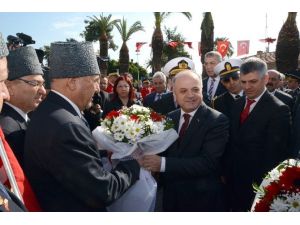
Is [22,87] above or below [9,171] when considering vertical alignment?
above

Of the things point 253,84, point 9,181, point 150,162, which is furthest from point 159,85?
point 9,181

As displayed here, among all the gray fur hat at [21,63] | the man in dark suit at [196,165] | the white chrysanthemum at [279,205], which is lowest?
the man in dark suit at [196,165]

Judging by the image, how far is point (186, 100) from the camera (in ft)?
12.0

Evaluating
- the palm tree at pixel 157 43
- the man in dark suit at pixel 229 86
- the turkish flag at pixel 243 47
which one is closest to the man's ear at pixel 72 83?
the man in dark suit at pixel 229 86

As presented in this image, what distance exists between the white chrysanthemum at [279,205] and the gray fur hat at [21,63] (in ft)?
8.30

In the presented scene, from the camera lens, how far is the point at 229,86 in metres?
5.71

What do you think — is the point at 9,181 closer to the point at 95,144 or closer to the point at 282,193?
the point at 95,144

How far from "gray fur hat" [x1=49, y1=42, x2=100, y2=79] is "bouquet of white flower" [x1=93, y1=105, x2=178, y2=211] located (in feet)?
1.81

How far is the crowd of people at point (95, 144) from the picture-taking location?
235 cm

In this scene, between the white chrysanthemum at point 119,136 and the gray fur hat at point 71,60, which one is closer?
the gray fur hat at point 71,60

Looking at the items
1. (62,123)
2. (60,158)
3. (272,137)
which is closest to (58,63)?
(62,123)

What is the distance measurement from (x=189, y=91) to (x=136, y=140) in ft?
2.99

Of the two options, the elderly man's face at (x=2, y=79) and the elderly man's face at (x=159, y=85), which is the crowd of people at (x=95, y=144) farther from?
the elderly man's face at (x=159, y=85)

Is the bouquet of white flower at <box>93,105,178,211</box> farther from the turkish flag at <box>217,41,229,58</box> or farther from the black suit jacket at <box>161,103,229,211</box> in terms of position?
the turkish flag at <box>217,41,229,58</box>
